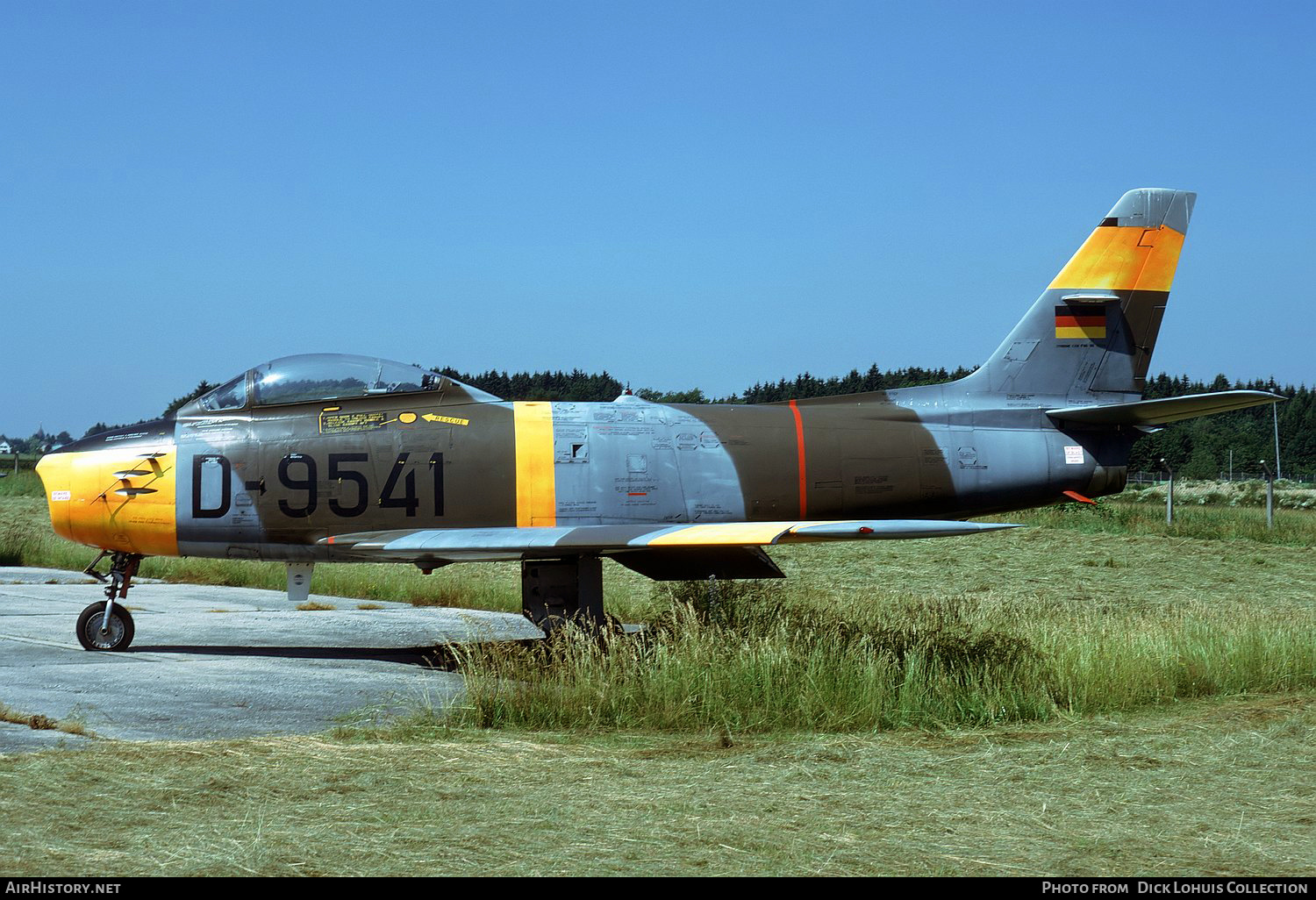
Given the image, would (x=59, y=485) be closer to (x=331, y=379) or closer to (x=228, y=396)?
(x=228, y=396)

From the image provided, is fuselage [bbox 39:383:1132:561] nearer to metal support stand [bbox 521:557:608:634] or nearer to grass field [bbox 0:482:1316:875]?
metal support stand [bbox 521:557:608:634]

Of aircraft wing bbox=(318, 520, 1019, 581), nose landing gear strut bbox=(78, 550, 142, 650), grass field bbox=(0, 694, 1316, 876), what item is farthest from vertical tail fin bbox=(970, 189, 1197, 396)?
nose landing gear strut bbox=(78, 550, 142, 650)

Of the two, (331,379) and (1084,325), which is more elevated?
(1084,325)

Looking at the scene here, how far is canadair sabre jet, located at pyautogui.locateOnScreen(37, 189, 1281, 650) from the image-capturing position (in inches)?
484

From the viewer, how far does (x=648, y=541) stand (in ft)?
35.6

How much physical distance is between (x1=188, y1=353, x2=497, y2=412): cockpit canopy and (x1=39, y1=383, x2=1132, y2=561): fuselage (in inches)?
4.6

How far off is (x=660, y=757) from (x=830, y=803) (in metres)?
1.61

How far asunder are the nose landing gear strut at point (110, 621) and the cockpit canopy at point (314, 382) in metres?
1.93

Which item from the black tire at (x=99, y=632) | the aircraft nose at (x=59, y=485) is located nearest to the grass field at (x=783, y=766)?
the black tire at (x=99, y=632)

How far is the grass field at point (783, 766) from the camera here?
17.4 ft

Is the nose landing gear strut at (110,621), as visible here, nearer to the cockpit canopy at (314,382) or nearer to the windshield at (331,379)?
the cockpit canopy at (314,382)

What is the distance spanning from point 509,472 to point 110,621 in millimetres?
4391

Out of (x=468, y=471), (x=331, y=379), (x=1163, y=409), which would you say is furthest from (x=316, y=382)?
(x=1163, y=409)

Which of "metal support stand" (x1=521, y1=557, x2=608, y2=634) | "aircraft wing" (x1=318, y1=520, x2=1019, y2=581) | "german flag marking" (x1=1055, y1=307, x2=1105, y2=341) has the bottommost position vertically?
"metal support stand" (x1=521, y1=557, x2=608, y2=634)
